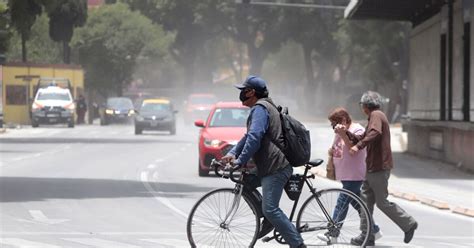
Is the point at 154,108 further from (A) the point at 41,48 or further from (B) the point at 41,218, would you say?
(B) the point at 41,218

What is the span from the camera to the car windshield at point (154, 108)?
5056 cm

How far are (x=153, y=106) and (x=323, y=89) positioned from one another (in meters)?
51.2

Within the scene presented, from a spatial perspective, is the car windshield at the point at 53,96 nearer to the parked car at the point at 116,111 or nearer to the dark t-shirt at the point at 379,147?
the parked car at the point at 116,111

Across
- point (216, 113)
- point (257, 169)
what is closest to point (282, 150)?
point (257, 169)

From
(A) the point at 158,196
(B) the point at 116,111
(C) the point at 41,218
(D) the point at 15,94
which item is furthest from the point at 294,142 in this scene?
(D) the point at 15,94

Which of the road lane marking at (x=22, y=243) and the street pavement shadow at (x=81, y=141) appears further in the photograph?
the street pavement shadow at (x=81, y=141)

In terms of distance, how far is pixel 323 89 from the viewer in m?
101

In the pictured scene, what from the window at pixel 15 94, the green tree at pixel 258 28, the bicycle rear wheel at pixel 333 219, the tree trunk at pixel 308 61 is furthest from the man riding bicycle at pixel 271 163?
the tree trunk at pixel 308 61

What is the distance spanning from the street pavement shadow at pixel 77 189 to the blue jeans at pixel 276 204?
8.60m

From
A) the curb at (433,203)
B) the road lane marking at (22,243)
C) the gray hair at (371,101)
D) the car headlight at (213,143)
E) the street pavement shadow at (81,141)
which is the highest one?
the gray hair at (371,101)

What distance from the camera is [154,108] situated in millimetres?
50812

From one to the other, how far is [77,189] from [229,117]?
5.34 m

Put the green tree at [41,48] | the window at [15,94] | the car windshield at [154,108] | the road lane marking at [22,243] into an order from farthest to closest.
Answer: the green tree at [41,48], the window at [15,94], the car windshield at [154,108], the road lane marking at [22,243]

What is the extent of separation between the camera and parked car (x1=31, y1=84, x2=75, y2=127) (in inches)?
2379
